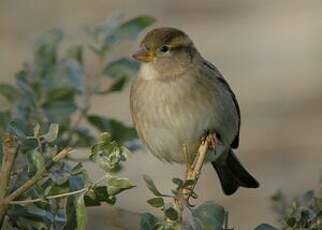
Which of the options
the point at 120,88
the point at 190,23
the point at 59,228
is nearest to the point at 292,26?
the point at 190,23

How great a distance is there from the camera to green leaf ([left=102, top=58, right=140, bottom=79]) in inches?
92.7

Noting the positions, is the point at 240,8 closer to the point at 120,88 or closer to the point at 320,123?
the point at 320,123

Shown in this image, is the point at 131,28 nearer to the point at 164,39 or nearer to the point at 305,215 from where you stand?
the point at 164,39

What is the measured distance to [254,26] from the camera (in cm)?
533

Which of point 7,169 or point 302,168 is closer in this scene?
point 7,169

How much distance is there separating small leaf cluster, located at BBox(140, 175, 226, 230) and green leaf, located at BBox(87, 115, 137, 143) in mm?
735

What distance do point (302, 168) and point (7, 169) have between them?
3662 millimetres

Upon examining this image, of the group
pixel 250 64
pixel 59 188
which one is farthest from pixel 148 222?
pixel 250 64

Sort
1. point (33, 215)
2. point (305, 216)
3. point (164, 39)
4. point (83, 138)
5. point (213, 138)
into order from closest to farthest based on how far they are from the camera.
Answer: point (33, 215), point (305, 216), point (83, 138), point (213, 138), point (164, 39)

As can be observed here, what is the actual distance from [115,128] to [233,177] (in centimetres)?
108

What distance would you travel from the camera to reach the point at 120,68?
7.77 feet

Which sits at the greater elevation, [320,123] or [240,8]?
[240,8]

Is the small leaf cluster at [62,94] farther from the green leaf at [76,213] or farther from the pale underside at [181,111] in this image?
the pale underside at [181,111]

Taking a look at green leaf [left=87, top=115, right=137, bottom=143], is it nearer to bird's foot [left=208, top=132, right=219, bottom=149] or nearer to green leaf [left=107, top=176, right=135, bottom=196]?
bird's foot [left=208, top=132, right=219, bottom=149]
